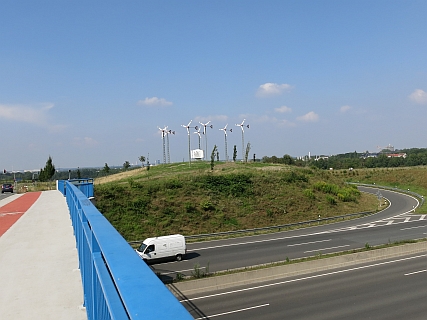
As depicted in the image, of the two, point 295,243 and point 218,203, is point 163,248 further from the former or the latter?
point 218,203

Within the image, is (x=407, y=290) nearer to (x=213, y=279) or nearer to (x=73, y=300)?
(x=213, y=279)

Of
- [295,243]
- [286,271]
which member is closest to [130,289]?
[286,271]

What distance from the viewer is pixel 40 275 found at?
6227 mm

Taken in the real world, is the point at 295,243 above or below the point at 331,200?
below

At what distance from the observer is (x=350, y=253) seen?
2356cm

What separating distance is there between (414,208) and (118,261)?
182 ft

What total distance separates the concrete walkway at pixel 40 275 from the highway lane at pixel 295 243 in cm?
1276

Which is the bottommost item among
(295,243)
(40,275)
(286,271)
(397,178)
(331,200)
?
(295,243)

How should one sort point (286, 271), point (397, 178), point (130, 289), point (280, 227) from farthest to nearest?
point (397, 178), point (280, 227), point (286, 271), point (130, 289)

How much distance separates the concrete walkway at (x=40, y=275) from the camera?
15.5ft

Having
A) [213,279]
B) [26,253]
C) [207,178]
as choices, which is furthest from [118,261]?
[207,178]

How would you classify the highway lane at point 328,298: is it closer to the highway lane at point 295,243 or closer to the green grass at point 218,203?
the highway lane at point 295,243

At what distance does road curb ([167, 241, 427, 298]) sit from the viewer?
18062 millimetres

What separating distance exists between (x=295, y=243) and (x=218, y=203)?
1462 cm
